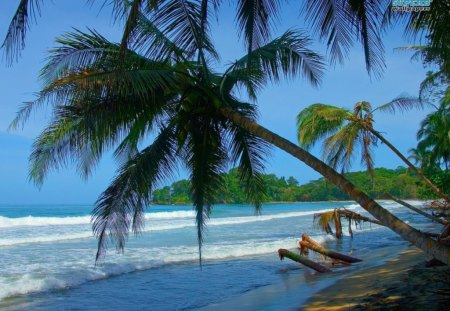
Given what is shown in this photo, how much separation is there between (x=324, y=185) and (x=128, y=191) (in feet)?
184

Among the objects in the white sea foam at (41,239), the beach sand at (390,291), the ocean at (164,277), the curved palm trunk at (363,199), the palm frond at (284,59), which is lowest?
the ocean at (164,277)

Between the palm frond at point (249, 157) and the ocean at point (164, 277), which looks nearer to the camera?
the palm frond at point (249, 157)

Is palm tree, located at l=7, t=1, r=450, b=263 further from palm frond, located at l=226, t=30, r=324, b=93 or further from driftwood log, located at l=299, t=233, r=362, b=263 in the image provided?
driftwood log, located at l=299, t=233, r=362, b=263

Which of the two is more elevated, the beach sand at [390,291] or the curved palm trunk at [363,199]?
the curved palm trunk at [363,199]

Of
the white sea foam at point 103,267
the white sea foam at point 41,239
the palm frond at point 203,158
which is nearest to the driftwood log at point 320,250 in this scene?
the white sea foam at point 103,267

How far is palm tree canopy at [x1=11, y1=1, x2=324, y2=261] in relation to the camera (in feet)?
18.0

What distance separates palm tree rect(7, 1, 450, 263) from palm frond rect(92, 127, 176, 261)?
1 centimetres

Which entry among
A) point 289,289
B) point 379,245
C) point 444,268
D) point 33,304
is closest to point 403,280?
point 444,268

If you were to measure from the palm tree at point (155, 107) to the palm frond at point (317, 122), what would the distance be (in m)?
5.54

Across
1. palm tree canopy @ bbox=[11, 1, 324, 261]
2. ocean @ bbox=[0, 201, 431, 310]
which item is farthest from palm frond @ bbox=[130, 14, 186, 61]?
ocean @ bbox=[0, 201, 431, 310]

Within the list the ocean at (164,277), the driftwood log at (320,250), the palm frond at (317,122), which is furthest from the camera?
the palm frond at (317,122)

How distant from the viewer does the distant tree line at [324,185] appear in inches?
369

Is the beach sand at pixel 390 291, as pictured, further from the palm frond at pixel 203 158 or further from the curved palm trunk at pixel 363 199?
the palm frond at pixel 203 158

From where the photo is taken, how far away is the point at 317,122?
1348cm
